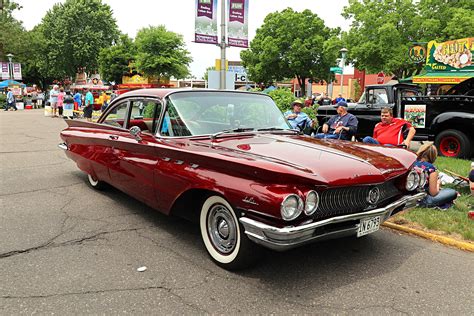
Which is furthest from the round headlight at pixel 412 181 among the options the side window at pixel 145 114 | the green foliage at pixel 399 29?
the green foliage at pixel 399 29

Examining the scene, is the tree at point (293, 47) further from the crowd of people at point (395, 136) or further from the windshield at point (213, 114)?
the windshield at point (213, 114)

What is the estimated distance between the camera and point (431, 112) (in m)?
9.59

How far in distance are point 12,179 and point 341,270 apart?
5.98 meters

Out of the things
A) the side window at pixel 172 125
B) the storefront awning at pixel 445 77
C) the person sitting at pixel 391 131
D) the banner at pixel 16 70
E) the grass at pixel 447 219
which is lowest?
the grass at pixel 447 219

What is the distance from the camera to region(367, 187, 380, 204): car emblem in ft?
10.7

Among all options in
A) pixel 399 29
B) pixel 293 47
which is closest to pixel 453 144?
pixel 399 29

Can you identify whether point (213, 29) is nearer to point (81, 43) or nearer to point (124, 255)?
point (124, 255)

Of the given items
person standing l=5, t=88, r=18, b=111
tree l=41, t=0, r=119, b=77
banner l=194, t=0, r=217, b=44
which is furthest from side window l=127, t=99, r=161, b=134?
tree l=41, t=0, r=119, b=77

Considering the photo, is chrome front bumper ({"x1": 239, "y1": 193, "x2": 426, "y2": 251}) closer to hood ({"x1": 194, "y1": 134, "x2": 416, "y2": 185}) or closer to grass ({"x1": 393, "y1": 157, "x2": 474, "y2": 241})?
hood ({"x1": 194, "y1": 134, "x2": 416, "y2": 185})

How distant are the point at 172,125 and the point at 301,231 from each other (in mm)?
1980

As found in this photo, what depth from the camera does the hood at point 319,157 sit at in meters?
2.94

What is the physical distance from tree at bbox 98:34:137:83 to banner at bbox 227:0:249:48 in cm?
3267

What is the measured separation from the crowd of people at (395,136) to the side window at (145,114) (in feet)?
5.85

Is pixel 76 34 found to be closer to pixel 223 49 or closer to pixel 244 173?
pixel 223 49
